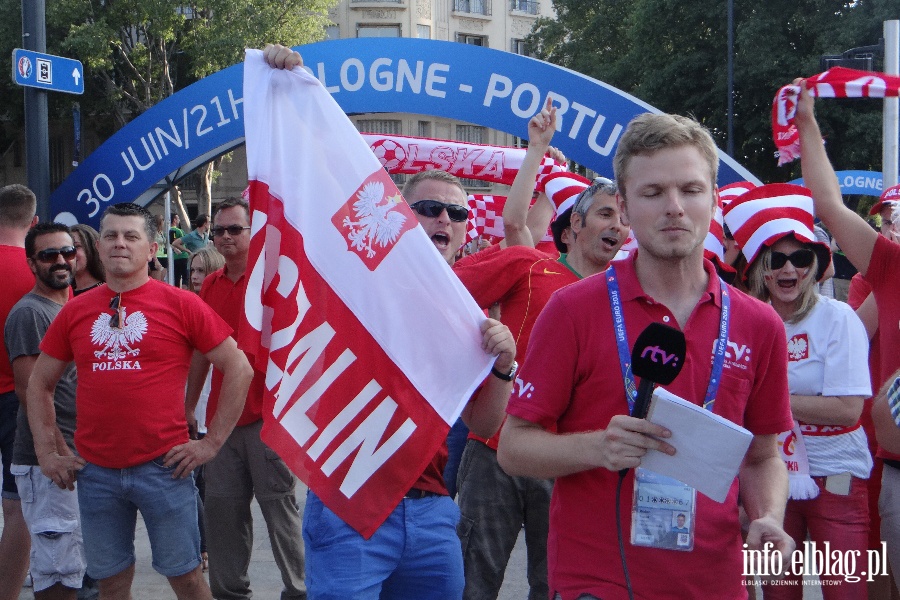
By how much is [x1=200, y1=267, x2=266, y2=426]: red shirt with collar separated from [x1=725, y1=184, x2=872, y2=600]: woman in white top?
8.17ft

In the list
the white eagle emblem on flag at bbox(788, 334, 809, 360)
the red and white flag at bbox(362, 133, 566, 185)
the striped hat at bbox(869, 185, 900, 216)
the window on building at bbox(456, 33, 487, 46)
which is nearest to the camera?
the white eagle emblem on flag at bbox(788, 334, 809, 360)

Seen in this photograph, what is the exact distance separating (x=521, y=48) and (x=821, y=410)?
5018 centimetres

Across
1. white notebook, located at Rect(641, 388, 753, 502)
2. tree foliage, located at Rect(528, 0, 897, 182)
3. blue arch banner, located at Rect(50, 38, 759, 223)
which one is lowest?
white notebook, located at Rect(641, 388, 753, 502)

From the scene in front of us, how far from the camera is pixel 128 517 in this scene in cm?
438

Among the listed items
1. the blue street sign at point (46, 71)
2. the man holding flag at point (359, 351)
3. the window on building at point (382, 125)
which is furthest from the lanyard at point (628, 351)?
the window on building at point (382, 125)

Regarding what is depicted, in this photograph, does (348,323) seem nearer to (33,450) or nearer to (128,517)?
(128,517)

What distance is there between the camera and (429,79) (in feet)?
25.5

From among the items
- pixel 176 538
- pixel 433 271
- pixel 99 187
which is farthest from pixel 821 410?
pixel 99 187

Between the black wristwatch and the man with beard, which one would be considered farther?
the man with beard

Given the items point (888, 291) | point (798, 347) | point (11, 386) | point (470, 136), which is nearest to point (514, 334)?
point (798, 347)

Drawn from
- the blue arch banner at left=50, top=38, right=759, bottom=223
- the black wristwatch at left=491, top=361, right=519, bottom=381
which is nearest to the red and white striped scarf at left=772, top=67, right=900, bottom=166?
the black wristwatch at left=491, top=361, right=519, bottom=381

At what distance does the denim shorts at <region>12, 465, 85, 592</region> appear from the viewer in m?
4.86

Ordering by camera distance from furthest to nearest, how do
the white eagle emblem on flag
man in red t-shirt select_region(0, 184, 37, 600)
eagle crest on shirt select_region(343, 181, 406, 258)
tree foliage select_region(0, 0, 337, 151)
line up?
tree foliage select_region(0, 0, 337, 151) → man in red t-shirt select_region(0, 184, 37, 600) → the white eagle emblem on flag → eagle crest on shirt select_region(343, 181, 406, 258)

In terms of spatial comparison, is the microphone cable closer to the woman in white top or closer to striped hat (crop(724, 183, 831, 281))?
the woman in white top
